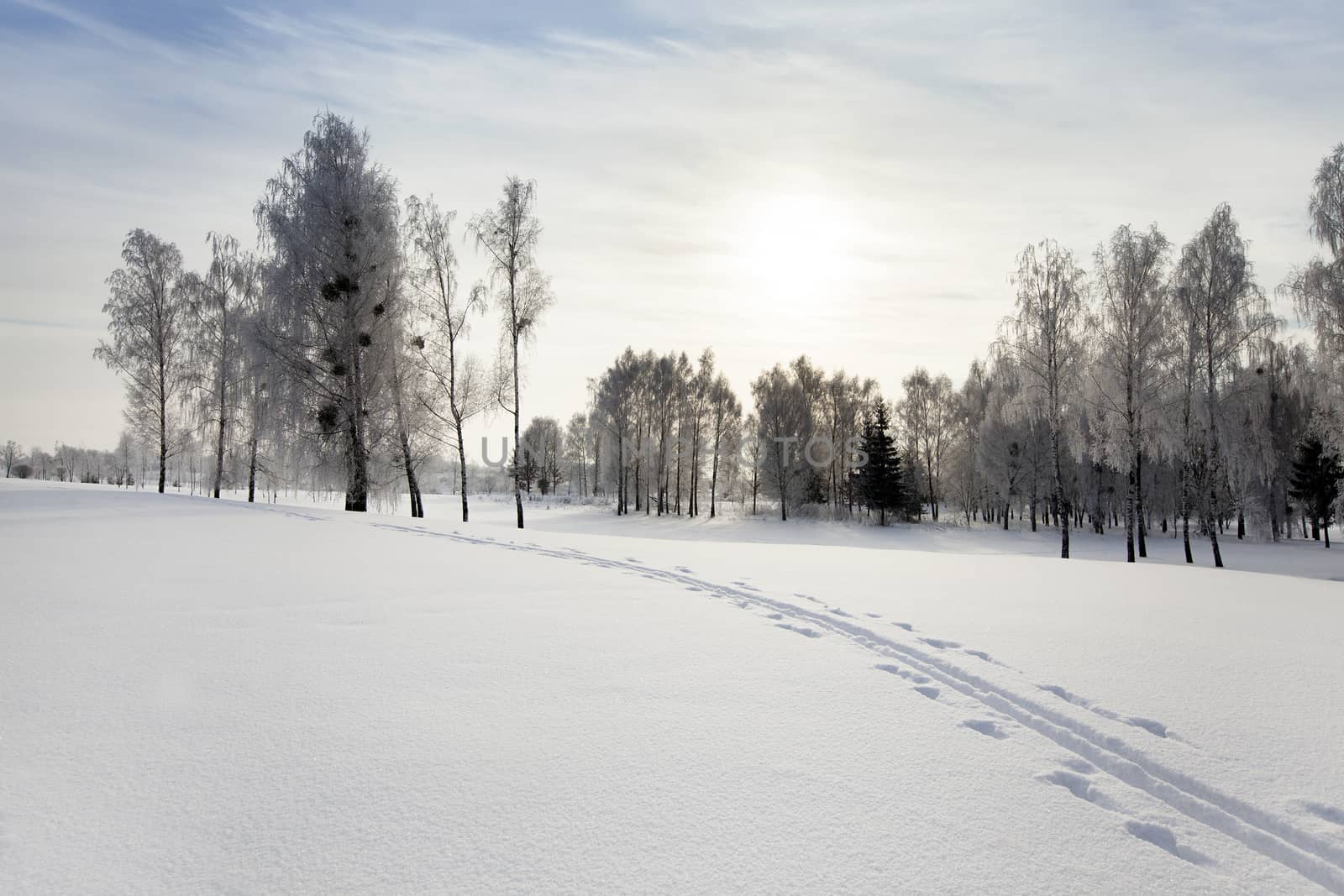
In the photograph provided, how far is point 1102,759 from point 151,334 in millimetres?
28358

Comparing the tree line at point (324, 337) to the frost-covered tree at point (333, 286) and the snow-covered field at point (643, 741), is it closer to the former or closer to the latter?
the frost-covered tree at point (333, 286)

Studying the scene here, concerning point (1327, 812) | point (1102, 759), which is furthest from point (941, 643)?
point (1327, 812)

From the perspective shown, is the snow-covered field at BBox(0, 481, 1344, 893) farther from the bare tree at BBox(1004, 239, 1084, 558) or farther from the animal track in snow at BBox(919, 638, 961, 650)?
the bare tree at BBox(1004, 239, 1084, 558)

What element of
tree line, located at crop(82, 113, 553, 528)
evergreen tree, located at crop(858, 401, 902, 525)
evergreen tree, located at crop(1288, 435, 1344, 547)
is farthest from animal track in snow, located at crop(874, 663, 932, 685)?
evergreen tree, located at crop(1288, 435, 1344, 547)

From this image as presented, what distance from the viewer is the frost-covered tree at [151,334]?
2155 centimetres

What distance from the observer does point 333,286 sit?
52.9ft

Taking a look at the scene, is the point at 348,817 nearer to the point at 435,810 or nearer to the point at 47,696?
the point at 435,810

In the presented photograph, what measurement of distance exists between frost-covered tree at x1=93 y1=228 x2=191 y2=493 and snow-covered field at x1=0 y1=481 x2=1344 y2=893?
19236 mm

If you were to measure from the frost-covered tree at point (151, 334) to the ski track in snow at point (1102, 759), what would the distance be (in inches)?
1011

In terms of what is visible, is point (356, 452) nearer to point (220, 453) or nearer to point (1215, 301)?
point (220, 453)

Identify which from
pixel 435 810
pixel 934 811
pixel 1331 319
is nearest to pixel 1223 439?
pixel 1331 319

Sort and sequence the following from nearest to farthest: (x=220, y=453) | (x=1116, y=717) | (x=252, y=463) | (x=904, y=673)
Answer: (x=1116, y=717), (x=904, y=673), (x=252, y=463), (x=220, y=453)

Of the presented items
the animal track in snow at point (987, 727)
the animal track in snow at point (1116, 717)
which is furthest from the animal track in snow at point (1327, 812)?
the animal track in snow at point (987, 727)

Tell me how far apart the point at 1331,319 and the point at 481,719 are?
829 inches
